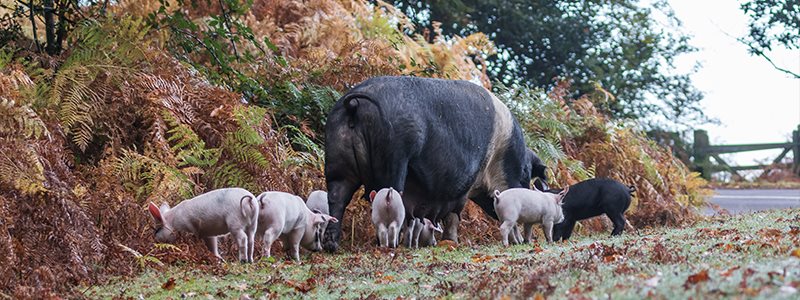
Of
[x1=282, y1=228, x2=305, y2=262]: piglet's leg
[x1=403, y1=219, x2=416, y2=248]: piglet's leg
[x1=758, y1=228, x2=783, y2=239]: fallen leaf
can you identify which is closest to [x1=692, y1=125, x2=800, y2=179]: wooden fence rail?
[x1=403, y1=219, x2=416, y2=248]: piglet's leg

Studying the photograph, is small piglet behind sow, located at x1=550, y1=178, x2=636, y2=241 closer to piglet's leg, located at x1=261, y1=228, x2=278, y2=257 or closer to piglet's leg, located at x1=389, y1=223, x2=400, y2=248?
piglet's leg, located at x1=389, y1=223, x2=400, y2=248

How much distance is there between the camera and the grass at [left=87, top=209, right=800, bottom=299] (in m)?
5.22

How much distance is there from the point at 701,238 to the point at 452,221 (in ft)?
9.69

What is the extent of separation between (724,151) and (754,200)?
11.1 metres

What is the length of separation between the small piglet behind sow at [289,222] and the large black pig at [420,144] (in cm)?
25

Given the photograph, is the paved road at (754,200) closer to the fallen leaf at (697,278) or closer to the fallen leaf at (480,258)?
the fallen leaf at (480,258)

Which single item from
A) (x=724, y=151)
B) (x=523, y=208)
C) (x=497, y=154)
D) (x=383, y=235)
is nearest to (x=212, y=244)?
(x=383, y=235)

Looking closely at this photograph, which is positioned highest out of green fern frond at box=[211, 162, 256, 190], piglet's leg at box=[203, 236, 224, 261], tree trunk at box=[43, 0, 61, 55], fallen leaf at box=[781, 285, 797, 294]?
tree trunk at box=[43, 0, 61, 55]

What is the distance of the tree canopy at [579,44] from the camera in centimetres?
2648

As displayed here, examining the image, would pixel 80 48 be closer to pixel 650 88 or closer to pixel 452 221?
pixel 452 221

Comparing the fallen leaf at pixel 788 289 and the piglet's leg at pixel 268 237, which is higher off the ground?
the fallen leaf at pixel 788 289

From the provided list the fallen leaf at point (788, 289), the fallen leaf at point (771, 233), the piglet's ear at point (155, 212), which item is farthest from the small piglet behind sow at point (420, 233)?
the fallen leaf at point (788, 289)

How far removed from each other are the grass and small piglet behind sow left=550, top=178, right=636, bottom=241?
258 centimetres

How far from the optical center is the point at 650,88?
27.5 meters
